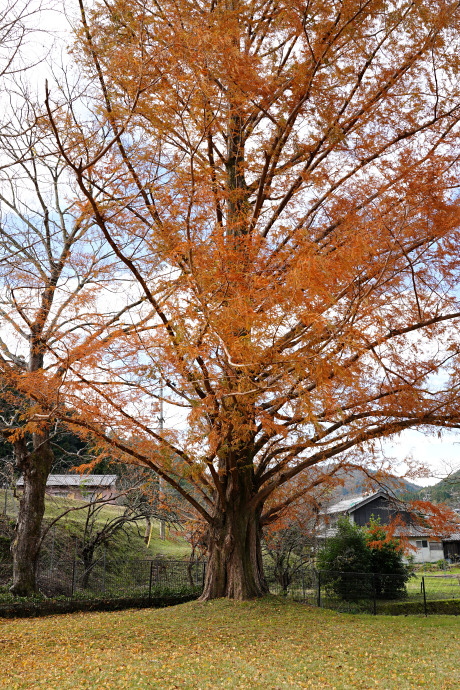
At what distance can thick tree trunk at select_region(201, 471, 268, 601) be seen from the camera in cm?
1020

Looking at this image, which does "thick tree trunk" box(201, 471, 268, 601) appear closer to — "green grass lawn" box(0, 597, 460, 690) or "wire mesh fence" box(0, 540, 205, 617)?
"green grass lawn" box(0, 597, 460, 690)

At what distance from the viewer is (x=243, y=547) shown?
10398 mm

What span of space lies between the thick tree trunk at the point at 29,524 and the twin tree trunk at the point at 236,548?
4321 millimetres

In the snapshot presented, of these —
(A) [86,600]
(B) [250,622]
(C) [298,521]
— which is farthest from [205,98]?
(C) [298,521]

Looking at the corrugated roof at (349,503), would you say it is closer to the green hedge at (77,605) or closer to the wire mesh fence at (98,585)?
the wire mesh fence at (98,585)

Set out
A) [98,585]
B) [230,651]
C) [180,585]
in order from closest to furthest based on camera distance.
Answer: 1. [230,651]
2. [180,585]
3. [98,585]

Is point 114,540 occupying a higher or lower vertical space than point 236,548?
lower

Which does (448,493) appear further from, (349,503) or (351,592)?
(351,592)

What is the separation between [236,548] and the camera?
10.3 meters

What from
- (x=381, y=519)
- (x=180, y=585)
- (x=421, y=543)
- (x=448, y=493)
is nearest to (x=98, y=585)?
(x=180, y=585)

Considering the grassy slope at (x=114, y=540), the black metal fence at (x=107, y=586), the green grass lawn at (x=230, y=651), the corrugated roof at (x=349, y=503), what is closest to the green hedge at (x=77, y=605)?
the black metal fence at (x=107, y=586)

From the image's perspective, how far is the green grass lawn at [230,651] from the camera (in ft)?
17.0

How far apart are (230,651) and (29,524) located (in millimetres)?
7296

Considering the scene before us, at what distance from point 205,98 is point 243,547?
27.4ft
